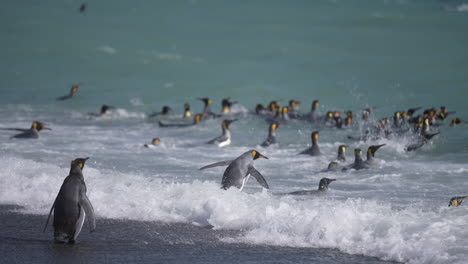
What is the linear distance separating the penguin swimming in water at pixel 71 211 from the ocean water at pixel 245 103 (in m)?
0.97

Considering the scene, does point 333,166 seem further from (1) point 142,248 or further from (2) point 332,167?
(1) point 142,248

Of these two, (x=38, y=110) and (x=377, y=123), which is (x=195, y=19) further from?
(x=377, y=123)

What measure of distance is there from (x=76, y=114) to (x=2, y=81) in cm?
684

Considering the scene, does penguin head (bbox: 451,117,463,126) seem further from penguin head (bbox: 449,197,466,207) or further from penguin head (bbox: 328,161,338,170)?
penguin head (bbox: 449,197,466,207)

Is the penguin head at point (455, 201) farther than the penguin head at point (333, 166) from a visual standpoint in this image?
No

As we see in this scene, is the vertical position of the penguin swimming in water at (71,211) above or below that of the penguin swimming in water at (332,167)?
below

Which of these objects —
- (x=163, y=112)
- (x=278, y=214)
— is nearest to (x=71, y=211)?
(x=278, y=214)

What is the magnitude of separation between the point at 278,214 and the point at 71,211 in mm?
1797

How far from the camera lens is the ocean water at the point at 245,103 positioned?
6527 mm

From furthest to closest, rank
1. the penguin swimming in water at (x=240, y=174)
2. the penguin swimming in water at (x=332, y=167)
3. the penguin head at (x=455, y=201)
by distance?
the penguin swimming in water at (x=332, y=167)
the penguin swimming in water at (x=240, y=174)
the penguin head at (x=455, y=201)

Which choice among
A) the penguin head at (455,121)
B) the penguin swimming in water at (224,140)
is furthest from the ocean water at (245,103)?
the penguin head at (455,121)

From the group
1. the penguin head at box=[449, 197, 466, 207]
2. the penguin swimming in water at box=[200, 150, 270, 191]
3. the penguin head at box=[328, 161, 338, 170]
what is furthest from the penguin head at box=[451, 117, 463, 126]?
the penguin head at box=[449, 197, 466, 207]

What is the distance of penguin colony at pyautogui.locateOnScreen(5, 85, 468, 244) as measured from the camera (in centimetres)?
587

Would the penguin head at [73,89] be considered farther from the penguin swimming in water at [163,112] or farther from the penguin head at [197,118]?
the penguin head at [197,118]
